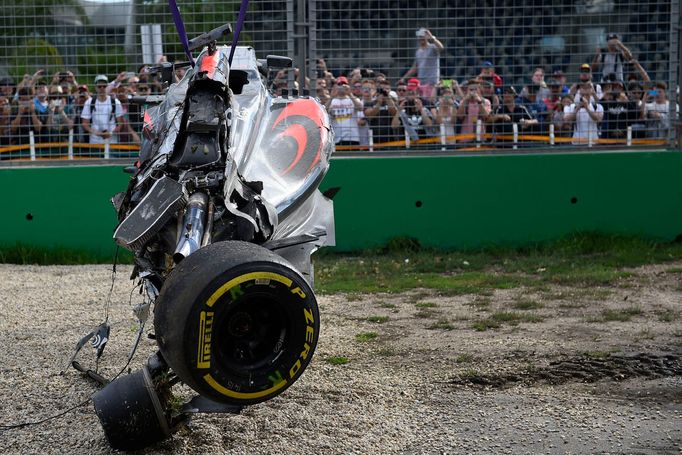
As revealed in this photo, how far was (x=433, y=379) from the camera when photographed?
18.6ft

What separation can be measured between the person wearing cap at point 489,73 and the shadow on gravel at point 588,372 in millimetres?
5157

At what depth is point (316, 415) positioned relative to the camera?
505 cm

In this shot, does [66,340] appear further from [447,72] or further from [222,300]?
[447,72]

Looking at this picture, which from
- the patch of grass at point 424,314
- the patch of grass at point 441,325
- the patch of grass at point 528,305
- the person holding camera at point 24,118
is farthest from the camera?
the person holding camera at point 24,118

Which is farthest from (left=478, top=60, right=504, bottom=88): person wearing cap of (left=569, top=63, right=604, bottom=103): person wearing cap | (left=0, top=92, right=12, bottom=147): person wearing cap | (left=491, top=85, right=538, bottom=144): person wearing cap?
(left=0, top=92, right=12, bottom=147): person wearing cap

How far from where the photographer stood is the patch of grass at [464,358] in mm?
6029

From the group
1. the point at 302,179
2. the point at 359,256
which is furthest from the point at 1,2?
the point at 302,179

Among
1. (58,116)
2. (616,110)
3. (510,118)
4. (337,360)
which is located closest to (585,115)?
(616,110)

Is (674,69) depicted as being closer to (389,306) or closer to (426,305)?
(426,305)

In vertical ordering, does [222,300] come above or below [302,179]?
below

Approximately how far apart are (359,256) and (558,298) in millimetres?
3043

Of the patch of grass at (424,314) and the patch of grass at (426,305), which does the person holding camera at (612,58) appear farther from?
the patch of grass at (424,314)

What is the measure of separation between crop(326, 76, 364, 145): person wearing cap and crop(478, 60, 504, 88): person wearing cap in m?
1.43

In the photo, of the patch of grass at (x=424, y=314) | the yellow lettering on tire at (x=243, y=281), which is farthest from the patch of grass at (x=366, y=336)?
the yellow lettering on tire at (x=243, y=281)
